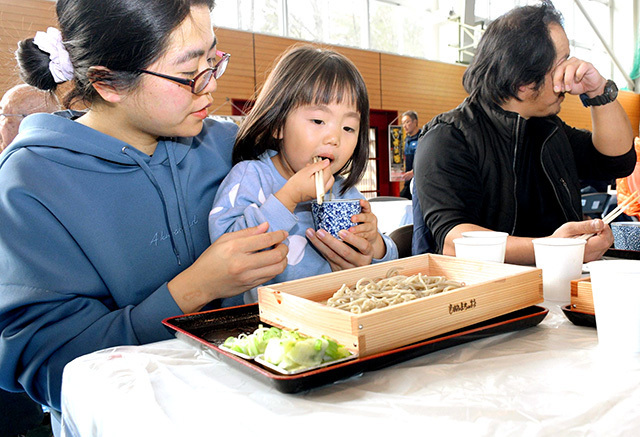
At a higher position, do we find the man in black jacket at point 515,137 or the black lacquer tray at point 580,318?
the man in black jacket at point 515,137

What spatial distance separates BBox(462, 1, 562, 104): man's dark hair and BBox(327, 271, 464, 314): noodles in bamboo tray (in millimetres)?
1285

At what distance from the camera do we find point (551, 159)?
2.07 m

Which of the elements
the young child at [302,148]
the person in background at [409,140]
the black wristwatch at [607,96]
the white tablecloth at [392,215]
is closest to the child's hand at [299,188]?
the young child at [302,148]

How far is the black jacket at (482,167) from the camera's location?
1.97 m

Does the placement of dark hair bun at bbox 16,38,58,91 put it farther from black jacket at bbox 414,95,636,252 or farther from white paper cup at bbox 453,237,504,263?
black jacket at bbox 414,95,636,252

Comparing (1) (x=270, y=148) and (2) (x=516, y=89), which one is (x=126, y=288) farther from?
(2) (x=516, y=89)

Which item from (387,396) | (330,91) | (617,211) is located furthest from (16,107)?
(617,211)

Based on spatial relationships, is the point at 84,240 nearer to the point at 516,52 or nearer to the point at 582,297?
the point at 582,297

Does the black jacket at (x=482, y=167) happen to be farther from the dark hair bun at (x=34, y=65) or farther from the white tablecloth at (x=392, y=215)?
the white tablecloth at (x=392, y=215)

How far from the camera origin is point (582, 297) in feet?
3.14

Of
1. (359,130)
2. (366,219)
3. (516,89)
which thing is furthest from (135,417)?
(516,89)

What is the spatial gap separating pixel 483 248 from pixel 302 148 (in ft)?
2.15

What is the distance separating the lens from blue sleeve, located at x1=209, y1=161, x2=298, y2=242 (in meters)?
1.33

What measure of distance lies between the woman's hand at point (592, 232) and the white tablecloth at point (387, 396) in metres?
0.68
